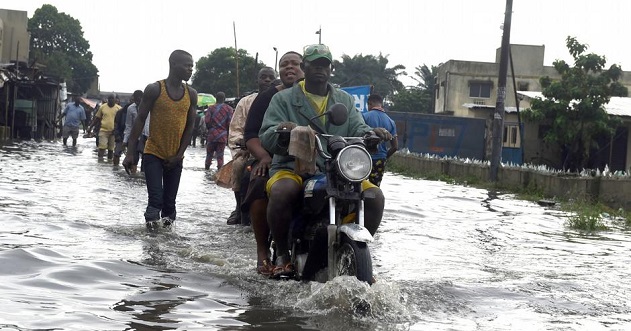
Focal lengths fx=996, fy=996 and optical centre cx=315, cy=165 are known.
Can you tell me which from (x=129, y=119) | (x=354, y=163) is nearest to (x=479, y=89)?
(x=129, y=119)

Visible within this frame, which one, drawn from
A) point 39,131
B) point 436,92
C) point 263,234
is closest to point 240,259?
point 263,234

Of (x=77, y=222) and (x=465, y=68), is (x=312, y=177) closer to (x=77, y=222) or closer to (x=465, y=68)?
A: (x=77, y=222)

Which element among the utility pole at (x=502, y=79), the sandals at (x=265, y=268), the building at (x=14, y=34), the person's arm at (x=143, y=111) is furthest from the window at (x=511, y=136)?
the building at (x=14, y=34)

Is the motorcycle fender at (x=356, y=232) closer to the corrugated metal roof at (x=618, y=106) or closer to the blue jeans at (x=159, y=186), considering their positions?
the blue jeans at (x=159, y=186)

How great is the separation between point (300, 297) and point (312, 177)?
2.30ft

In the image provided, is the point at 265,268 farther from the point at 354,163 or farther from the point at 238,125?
the point at 238,125

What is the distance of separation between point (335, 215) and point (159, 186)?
3.46m

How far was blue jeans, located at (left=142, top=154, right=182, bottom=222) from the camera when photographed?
8711 mm

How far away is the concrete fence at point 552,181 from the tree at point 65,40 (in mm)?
74898

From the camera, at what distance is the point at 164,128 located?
873cm

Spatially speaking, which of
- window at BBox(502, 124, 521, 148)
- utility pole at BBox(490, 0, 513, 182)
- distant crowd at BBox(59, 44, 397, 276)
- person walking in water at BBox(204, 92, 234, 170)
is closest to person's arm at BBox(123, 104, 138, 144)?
person walking in water at BBox(204, 92, 234, 170)

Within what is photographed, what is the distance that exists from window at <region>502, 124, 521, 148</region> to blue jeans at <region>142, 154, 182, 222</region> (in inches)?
1043

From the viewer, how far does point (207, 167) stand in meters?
19.5

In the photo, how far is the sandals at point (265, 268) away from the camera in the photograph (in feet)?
20.6
